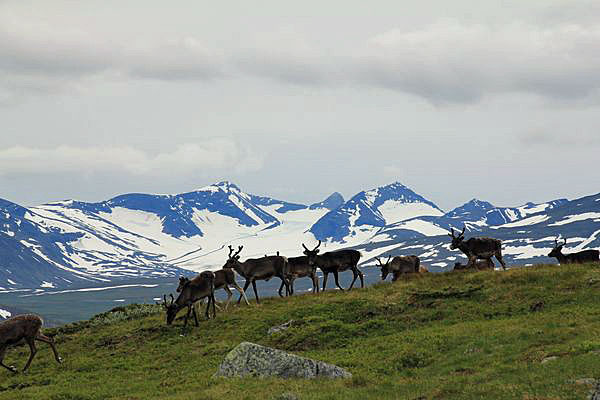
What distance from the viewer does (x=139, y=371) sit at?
2981 centimetres

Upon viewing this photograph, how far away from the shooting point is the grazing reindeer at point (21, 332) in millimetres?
31487

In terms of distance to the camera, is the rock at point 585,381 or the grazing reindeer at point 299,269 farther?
the grazing reindeer at point 299,269

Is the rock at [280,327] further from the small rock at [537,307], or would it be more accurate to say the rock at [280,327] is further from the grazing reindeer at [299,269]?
the small rock at [537,307]

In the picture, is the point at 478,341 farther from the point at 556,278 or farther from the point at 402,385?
the point at 556,278

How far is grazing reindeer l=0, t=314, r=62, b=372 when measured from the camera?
1240 inches

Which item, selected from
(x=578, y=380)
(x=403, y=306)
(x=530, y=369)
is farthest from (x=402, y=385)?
(x=403, y=306)

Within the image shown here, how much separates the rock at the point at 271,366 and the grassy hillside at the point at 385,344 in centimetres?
77

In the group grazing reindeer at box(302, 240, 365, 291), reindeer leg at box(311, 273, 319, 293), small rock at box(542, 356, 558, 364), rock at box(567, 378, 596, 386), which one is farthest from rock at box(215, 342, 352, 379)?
grazing reindeer at box(302, 240, 365, 291)

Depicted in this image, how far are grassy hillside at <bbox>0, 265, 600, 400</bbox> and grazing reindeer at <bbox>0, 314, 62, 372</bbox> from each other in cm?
100

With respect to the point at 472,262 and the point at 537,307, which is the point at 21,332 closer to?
the point at 537,307

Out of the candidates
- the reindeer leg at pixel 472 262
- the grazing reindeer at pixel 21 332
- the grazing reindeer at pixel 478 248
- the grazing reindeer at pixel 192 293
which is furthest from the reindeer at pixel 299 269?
the grazing reindeer at pixel 21 332

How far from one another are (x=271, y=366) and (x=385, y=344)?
230 inches

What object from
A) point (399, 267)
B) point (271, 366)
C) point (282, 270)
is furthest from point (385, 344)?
point (399, 267)

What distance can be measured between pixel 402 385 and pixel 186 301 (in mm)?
17354
